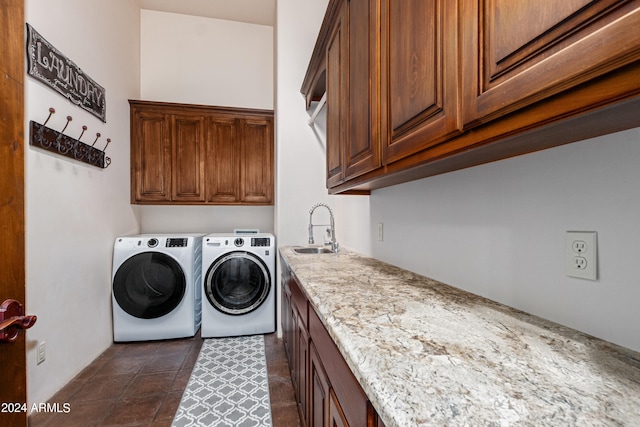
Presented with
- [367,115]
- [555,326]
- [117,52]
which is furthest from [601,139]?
[117,52]

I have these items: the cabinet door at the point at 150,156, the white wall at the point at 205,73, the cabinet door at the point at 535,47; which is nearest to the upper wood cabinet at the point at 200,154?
the cabinet door at the point at 150,156

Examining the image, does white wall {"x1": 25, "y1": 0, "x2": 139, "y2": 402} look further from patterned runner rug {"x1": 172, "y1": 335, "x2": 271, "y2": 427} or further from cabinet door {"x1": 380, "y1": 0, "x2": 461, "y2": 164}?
cabinet door {"x1": 380, "y1": 0, "x2": 461, "y2": 164}

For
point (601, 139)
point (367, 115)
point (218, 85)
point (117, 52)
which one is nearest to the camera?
point (601, 139)

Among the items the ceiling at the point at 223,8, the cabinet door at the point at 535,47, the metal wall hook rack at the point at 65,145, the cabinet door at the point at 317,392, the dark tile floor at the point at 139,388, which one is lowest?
the dark tile floor at the point at 139,388

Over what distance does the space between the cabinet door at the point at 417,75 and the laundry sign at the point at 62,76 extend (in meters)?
2.13

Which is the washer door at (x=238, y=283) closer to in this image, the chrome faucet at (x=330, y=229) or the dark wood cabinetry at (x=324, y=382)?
the chrome faucet at (x=330, y=229)

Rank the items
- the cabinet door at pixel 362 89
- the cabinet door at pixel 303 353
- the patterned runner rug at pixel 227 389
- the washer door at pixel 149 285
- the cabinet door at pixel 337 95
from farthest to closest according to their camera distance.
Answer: the washer door at pixel 149 285, the patterned runner rug at pixel 227 389, the cabinet door at pixel 337 95, the cabinet door at pixel 303 353, the cabinet door at pixel 362 89

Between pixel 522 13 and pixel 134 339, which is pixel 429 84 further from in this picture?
pixel 134 339

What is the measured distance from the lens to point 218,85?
3.77 m

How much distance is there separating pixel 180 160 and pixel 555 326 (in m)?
3.47

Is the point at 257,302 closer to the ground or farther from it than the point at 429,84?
closer to the ground

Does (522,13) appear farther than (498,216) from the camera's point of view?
No

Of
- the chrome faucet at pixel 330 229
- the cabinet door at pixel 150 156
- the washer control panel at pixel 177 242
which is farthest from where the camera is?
the cabinet door at pixel 150 156

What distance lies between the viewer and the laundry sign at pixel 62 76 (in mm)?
1797
